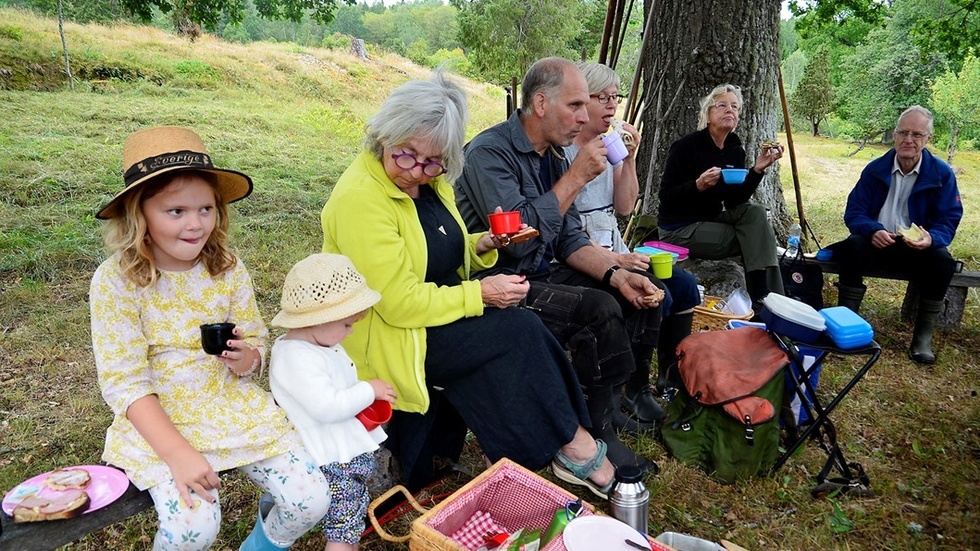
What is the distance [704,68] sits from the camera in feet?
17.2

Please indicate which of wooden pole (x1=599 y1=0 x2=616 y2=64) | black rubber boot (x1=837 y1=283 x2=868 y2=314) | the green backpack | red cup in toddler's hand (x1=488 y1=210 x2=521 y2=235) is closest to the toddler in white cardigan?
red cup in toddler's hand (x1=488 y1=210 x2=521 y2=235)

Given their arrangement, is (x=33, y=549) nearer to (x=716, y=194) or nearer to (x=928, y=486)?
(x=928, y=486)

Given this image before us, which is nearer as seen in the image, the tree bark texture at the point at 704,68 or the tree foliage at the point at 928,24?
the tree bark texture at the point at 704,68

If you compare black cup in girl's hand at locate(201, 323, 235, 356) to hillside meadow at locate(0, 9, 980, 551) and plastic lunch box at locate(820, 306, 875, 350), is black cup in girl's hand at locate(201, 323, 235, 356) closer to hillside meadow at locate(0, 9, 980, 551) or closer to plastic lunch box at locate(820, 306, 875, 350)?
hillside meadow at locate(0, 9, 980, 551)

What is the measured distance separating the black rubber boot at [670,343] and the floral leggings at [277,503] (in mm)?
2250

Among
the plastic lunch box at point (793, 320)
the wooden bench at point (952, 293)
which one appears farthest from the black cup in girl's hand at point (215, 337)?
the wooden bench at point (952, 293)

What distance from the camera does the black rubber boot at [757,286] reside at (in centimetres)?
447

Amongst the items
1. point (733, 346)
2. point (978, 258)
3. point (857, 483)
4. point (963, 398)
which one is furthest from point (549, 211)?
point (978, 258)

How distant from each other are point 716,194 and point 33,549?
14.3 feet

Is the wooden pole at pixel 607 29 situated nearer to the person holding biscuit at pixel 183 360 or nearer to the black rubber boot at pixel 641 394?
the black rubber boot at pixel 641 394

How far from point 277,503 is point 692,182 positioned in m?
3.68

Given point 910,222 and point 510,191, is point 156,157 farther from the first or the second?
point 910,222

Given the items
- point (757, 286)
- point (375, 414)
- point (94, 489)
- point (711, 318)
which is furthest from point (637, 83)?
point (94, 489)

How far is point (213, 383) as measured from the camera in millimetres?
1959
